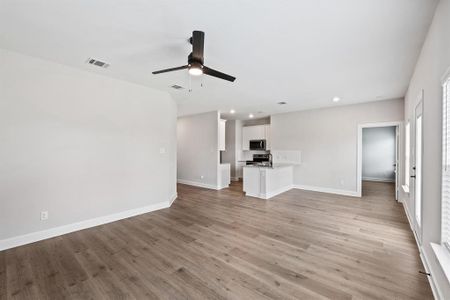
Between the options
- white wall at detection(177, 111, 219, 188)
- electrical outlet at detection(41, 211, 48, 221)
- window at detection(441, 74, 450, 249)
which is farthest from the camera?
white wall at detection(177, 111, 219, 188)

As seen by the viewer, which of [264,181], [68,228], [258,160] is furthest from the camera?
[258,160]

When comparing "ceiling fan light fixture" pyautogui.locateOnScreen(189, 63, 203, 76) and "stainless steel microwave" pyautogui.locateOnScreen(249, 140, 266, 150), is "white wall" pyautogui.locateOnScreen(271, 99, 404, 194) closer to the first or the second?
"stainless steel microwave" pyautogui.locateOnScreen(249, 140, 266, 150)

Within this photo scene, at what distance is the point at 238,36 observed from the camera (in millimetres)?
2268

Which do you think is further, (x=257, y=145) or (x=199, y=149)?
(x=257, y=145)

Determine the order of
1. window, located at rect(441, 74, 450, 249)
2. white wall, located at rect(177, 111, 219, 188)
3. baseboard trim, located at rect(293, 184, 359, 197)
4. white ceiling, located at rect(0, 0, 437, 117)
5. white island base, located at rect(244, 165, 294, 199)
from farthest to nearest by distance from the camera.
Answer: white wall, located at rect(177, 111, 219, 188)
baseboard trim, located at rect(293, 184, 359, 197)
white island base, located at rect(244, 165, 294, 199)
white ceiling, located at rect(0, 0, 437, 117)
window, located at rect(441, 74, 450, 249)

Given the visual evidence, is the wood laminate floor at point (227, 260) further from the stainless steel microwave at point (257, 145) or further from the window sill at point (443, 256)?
the stainless steel microwave at point (257, 145)

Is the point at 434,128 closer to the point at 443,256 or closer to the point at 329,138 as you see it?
the point at 443,256

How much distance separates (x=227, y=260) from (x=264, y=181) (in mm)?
3108

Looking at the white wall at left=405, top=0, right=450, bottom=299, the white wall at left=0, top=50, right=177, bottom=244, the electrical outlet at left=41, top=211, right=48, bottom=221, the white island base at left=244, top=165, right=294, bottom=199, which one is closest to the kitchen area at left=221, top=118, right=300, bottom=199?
the white island base at left=244, top=165, right=294, bottom=199

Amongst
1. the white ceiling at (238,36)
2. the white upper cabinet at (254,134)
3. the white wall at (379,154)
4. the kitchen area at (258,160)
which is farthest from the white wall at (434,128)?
the white wall at (379,154)

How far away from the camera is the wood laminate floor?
1860 mm

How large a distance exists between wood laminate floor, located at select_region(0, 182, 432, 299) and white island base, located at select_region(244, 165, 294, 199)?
54.9 inches

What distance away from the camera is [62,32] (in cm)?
224

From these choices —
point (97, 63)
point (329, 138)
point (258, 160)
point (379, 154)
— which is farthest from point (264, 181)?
point (379, 154)
